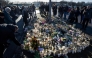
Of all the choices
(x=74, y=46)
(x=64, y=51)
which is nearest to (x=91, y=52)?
(x=74, y=46)

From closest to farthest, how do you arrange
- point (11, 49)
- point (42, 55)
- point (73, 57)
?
point (42, 55)
point (73, 57)
point (11, 49)

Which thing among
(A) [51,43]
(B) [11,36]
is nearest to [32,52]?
(A) [51,43]

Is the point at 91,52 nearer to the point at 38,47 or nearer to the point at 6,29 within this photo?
the point at 38,47

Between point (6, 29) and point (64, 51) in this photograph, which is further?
point (64, 51)

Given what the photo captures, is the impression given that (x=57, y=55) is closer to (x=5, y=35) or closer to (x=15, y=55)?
(x=15, y=55)

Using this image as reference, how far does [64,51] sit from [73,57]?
1.59 ft

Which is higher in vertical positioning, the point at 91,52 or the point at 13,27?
the point at 13,27

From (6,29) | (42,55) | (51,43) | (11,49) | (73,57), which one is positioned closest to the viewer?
(6,29)

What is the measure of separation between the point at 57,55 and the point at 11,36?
2861 millimetres

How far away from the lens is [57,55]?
871cm

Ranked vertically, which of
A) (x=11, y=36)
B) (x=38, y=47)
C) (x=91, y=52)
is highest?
(x=11, y=36)

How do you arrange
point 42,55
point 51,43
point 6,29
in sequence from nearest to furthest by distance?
point 6,29 → point 42,55 → point 51,43

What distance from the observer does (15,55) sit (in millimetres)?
8633

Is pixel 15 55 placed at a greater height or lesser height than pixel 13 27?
lesser
